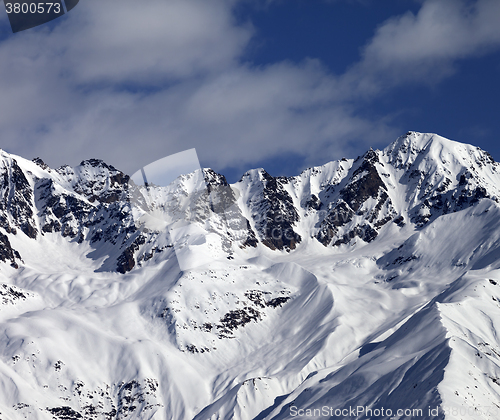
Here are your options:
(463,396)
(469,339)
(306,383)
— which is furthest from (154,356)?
(463,396)

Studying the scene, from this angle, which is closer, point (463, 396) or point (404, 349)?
point (463, 396)

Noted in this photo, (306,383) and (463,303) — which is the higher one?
(463,303)

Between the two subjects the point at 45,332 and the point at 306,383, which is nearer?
the point at 306,383

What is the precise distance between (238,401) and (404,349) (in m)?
51.0

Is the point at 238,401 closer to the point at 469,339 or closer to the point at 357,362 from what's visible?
the point at 357,362

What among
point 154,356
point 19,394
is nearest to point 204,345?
point 154,356

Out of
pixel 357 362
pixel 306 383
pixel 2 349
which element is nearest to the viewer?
pixel 357 362

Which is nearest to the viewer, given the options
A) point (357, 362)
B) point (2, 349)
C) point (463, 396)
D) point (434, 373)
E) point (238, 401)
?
point (463, 396)

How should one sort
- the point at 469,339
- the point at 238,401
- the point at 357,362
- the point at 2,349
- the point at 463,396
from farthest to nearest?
the point at 2,349, the point at 238,401, the point at 357,362, the point at 469,339, the point at 463,396

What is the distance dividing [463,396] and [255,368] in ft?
316

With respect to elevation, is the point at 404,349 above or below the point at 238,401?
above

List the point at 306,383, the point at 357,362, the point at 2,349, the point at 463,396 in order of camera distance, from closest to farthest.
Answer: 1. the point at 463,396
2. the point at 357,362
3. the point at 306,383
4. the point at 2,349

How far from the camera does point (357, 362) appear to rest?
435 feet

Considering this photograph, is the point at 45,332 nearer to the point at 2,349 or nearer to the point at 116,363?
the point at 2,349
